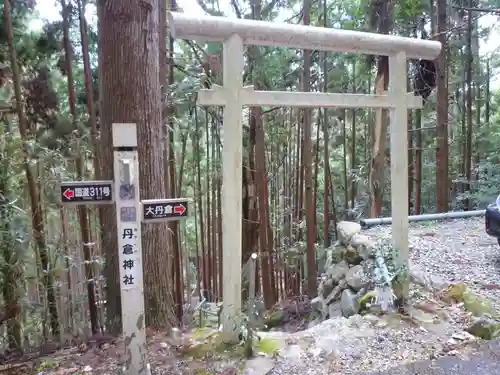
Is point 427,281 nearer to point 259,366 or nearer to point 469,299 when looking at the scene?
point 469,299

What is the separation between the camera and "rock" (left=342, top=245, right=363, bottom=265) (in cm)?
463

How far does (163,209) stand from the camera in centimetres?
231

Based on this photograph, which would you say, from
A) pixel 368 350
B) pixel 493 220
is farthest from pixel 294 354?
pixel 493 220

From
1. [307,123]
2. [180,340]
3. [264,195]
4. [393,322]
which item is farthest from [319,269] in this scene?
[180,340]

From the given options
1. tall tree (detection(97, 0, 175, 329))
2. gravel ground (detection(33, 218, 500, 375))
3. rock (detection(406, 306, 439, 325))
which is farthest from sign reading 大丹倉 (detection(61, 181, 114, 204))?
rock (detection(406, 306, 439, 325))

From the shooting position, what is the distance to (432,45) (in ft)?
11.0

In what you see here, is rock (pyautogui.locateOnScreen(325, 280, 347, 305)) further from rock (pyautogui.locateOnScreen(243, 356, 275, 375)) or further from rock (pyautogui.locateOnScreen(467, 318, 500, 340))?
rock (pyautogui.locateOnScreen(243, 356, 275, 375))

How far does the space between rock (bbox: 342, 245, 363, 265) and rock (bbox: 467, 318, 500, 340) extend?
5.52ft

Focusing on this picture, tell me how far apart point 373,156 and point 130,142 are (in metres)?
5.50

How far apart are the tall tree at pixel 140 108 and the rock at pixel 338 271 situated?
7.85ft

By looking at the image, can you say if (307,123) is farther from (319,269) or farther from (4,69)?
(4,69)

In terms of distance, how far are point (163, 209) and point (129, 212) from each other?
0.19m

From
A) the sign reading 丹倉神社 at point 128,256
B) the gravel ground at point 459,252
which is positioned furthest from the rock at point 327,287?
the sign reading 丹倉神社 at point 128,256

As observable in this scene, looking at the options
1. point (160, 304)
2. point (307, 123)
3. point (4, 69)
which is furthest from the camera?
point (307, 123)
